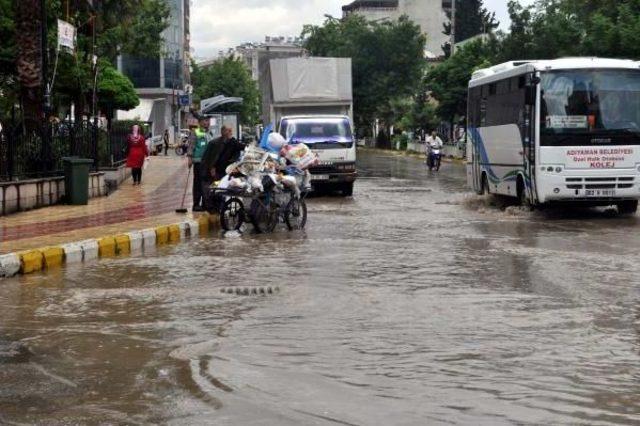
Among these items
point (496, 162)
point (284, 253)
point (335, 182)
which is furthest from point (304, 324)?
point (335, 182)

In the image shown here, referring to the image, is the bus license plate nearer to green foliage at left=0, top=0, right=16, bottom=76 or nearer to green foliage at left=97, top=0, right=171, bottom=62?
green foliage at left=97, top=0, right=171, bottom=62

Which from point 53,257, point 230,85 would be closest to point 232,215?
point 53,257

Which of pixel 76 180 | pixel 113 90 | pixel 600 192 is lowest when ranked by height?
pixel 600 192

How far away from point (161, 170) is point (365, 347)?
31121mm

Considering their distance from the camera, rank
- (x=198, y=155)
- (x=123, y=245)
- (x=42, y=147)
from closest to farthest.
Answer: (x=123, y=245), (x=42, y=147), (x=198, y=155)

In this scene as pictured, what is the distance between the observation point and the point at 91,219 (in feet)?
56.1

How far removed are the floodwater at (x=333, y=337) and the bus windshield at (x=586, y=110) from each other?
472 centimetres

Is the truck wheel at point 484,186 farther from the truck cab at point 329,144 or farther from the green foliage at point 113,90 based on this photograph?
the green foliage at point 113,90

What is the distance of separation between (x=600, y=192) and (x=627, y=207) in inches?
74.7

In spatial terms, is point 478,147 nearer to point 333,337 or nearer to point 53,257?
point 53,257

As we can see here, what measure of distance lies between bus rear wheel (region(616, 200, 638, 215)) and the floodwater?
6.23 m

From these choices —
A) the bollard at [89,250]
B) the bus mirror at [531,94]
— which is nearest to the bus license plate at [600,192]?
the bus mirror at [531,94]

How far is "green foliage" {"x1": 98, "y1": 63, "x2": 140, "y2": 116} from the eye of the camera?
3834 cm

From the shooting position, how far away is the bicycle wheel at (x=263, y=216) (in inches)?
653
